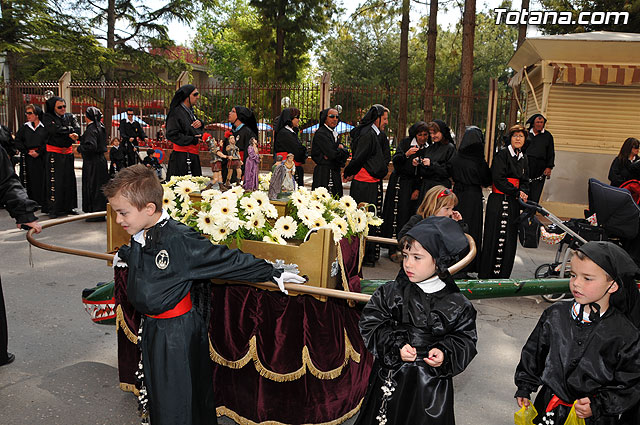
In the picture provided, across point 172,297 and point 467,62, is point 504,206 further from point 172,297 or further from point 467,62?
point 467,62

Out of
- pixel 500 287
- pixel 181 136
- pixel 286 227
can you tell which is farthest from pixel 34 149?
pixel 500 287

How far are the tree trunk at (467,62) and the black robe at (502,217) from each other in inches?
374

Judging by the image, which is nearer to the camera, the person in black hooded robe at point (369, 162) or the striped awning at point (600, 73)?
the person in black hooded robe at point (369, 162)

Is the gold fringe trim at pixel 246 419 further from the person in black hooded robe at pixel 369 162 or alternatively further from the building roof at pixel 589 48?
the building roof at pixel 589 48

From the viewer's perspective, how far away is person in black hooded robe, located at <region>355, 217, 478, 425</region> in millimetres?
2684

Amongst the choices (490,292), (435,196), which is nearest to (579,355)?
(490,292)

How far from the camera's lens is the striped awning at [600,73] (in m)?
11.4

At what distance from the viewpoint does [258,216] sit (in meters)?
3.94

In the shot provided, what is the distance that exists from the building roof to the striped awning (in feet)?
0.38

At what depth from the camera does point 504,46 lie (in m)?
45.0

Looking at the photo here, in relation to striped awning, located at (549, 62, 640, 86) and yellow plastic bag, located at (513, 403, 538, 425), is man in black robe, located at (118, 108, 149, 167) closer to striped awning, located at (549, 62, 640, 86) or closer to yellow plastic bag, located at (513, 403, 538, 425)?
striped awning, located at (549, 62, 640, 86)

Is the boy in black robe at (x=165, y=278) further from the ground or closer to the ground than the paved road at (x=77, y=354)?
further from the ground

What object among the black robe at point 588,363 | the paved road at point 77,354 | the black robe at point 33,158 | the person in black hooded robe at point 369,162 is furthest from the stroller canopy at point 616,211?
the black robe at point 33,158

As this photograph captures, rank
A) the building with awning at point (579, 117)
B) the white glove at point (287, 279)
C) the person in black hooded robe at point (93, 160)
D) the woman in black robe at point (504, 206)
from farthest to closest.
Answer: the building with awning at point (579, 117)
the person in black hooded robe at point (93, 160)
the woman in black robe at point (504, 206)
the white glove at point (287, 279)
